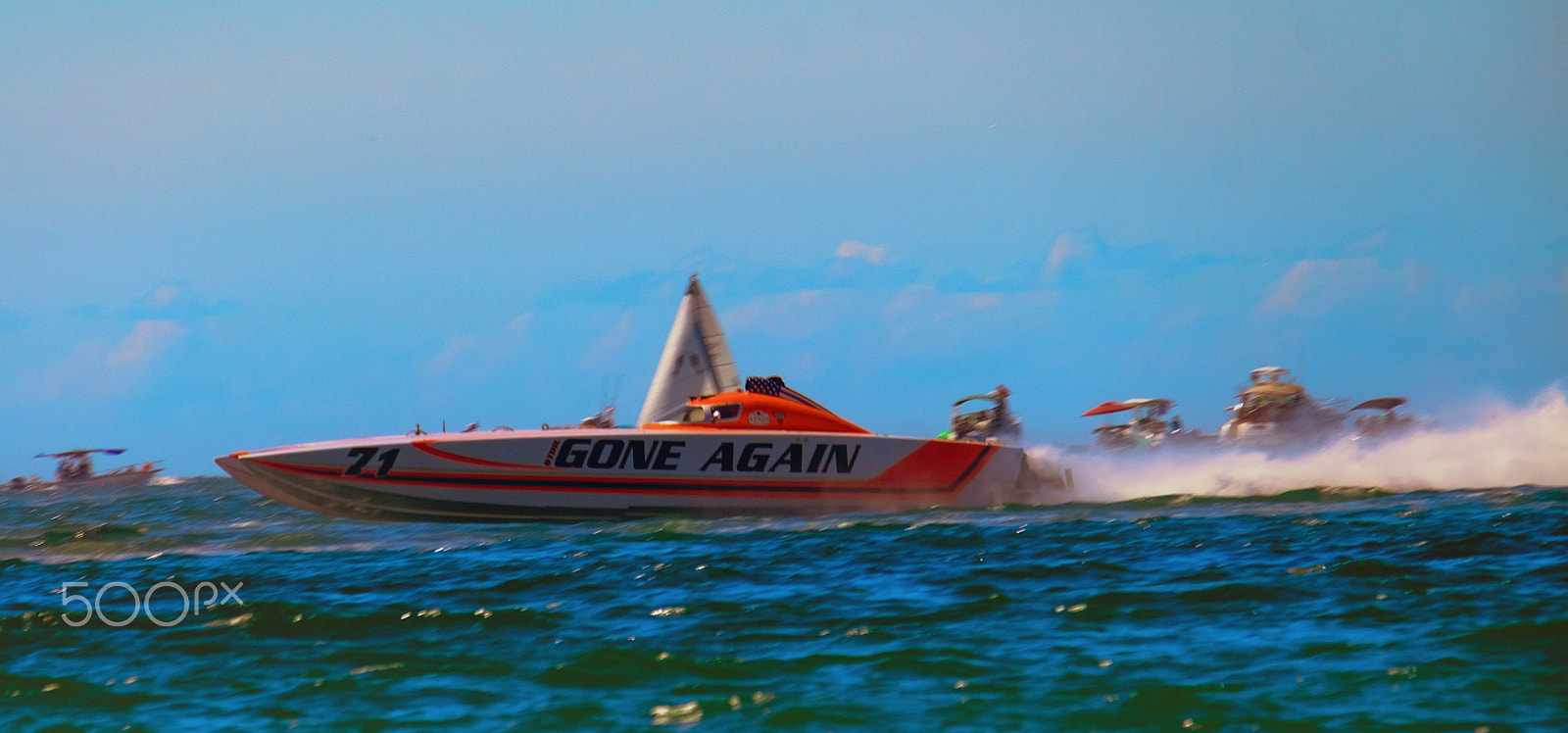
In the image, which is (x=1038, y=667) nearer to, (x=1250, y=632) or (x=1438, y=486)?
(x=1250, y=632)

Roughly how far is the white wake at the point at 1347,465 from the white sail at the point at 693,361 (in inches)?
206

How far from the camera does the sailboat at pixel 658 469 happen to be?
54.8 ft

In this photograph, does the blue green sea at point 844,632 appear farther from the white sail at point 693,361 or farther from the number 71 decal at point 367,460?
the white sail at point 693,361

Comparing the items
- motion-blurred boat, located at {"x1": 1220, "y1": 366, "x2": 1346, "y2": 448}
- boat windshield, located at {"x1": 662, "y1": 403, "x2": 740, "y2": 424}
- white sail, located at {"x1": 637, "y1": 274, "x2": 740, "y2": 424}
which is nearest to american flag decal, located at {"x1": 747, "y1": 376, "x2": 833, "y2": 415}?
boat windshield, located at {"x1": 662, "y1": 403, "x2": 740, "y2": 424}

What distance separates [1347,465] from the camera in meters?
20.2

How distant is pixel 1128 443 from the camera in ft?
128

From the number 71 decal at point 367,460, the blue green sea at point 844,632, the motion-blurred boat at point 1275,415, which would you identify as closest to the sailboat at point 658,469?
the number 71 decal at point 367,460

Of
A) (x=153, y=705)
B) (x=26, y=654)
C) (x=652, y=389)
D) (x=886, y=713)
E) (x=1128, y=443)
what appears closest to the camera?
(x=886, y=713)

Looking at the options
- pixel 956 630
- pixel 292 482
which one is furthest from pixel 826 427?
pixel 956 630

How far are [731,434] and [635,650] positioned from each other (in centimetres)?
952

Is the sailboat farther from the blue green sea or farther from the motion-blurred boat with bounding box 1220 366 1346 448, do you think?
the motion-blurred boat with bounding box 1220 366 1346 448

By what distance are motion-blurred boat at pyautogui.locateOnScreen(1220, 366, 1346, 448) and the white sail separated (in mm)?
18263

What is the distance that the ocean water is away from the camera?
670 cm

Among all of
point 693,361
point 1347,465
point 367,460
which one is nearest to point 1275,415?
point 1347,465
